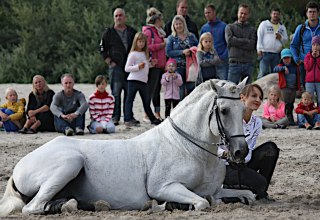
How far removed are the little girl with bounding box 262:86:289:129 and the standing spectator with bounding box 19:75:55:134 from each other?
369 centimetres

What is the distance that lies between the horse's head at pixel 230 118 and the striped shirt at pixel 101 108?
6271 mm

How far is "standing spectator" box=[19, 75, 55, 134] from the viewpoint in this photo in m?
12.6

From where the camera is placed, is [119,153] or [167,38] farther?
[167,38]

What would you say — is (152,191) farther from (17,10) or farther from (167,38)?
(17,10)

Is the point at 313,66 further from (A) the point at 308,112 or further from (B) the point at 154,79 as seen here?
(B) the point at 154,79

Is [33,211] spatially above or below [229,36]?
below

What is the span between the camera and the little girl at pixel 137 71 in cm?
1316

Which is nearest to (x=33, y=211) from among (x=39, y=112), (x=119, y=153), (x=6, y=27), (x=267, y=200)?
(x=119, y=153)

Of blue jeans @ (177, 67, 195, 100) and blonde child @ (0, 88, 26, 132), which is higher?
blue jeans @ (177, 67, 195, 100)

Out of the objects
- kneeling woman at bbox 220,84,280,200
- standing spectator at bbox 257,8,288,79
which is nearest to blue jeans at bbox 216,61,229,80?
standing spectator at bbox 257,8,288,79

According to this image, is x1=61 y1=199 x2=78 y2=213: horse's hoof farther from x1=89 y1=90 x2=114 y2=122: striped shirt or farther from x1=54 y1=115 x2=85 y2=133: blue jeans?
x1=89 y1=90 x2=114 y2=122: striped shirt

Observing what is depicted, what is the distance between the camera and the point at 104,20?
21.8 m

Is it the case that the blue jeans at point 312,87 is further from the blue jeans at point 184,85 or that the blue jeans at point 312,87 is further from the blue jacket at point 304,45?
the blue jeans at point 184,85

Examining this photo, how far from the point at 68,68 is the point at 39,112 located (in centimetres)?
880
